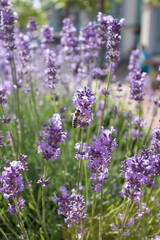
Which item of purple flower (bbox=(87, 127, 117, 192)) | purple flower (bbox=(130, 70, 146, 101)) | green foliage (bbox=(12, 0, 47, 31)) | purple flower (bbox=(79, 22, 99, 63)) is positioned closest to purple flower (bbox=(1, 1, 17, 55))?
purple flower (bbox=(79, 22, 99, 63))

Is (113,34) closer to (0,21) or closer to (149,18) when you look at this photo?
(0,21)

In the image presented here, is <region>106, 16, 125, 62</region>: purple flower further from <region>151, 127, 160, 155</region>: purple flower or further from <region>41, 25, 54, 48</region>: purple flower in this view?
<region>41, 25, 54, 48</region>: purple flower

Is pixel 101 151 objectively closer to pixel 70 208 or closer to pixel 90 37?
pixel 70 208

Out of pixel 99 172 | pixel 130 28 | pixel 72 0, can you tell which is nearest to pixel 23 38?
pixel 99 172

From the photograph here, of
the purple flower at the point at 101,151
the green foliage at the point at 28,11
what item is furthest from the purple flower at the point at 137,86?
the green foliage at the point at 28,11

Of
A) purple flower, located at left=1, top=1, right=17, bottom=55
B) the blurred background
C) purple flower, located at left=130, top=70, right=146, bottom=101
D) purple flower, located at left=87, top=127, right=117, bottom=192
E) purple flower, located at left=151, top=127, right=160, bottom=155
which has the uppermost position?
the blurred background

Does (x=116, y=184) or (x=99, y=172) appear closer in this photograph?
(x=99, y=172)

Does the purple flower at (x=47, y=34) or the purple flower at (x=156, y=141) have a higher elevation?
the purple flower at (x=47, y=34)

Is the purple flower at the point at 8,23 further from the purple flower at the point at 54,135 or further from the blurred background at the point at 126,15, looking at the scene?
the blurred background at the point at 126,15
